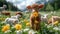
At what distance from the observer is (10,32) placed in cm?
245

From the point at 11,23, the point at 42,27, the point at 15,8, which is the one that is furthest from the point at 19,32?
the point at 15,8

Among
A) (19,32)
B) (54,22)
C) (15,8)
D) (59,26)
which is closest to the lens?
(19,32)

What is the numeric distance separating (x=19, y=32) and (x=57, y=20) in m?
1.10

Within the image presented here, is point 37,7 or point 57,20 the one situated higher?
point 37,7

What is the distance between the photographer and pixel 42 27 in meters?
2.57

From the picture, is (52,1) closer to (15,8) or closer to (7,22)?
(15,8)

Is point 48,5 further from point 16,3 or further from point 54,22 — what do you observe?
point 54,22

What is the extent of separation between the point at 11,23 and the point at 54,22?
685 millimetres

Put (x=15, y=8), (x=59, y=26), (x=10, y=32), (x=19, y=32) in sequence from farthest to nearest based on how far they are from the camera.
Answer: (x=15, y=8) < (x=59, y=26) < (x=10, y=32) < (x=19, y=32)

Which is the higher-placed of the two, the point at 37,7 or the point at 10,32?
the point at 37,7

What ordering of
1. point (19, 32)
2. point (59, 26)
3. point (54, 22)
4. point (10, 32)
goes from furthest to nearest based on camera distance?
point (54, 22) < point (59, 26) < point (10, 32) < point (19, 32)

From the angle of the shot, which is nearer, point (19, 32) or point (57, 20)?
point (19, 32)

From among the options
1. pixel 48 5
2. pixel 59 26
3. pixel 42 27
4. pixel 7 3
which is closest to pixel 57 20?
pixel 59 26

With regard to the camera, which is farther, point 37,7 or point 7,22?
point 7,22
